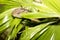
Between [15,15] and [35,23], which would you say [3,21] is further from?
[35,23]

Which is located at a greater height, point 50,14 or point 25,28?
point 50,14

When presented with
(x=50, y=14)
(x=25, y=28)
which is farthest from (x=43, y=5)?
(x=25, y=28)

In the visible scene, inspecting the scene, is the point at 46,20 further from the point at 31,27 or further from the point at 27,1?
the point at 27,1

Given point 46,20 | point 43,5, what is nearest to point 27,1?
point 43,5

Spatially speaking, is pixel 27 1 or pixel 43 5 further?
pixel 27 1

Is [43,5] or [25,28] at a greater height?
[43,5]

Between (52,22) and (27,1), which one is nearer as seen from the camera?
(52,22)
